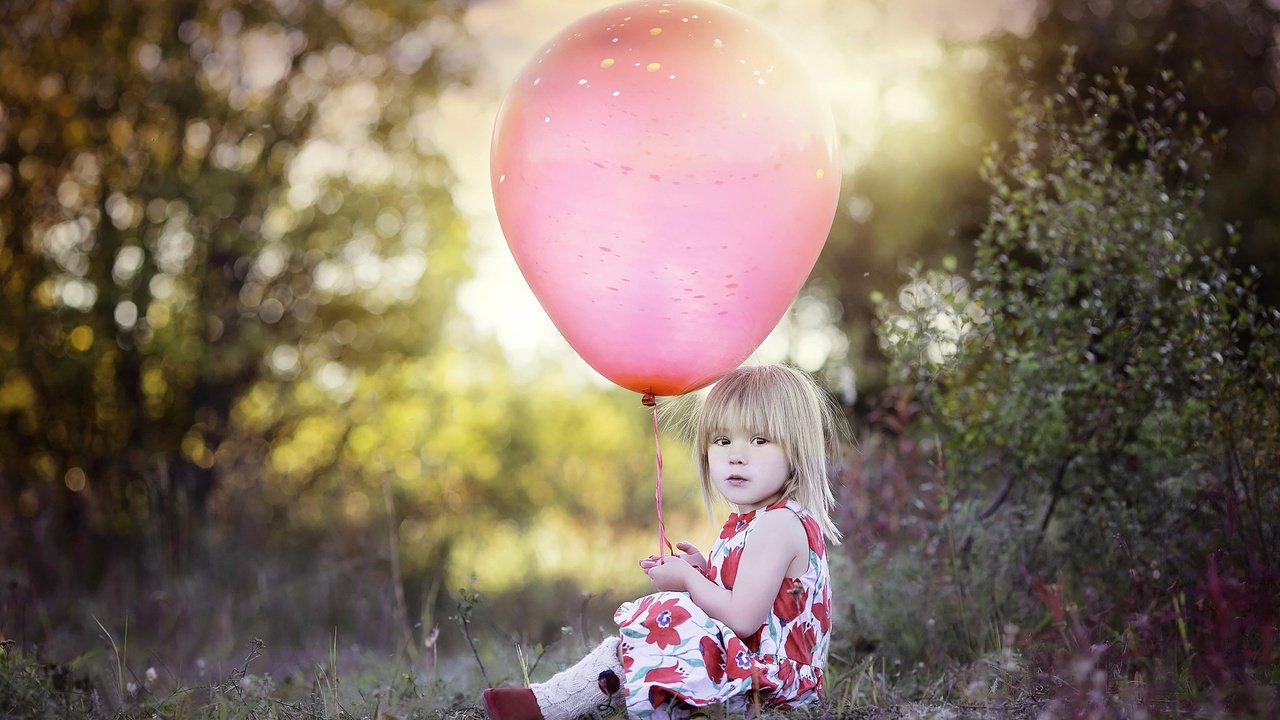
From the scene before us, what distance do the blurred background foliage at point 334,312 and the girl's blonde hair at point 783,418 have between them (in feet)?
4.33

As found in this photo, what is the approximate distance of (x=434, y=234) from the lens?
6461 millimetres

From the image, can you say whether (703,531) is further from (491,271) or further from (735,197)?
(735,197)

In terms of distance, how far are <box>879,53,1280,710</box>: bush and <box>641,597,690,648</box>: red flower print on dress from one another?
143 cm

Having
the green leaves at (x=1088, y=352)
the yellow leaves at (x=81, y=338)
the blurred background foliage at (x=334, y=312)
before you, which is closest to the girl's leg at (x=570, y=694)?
the blurred background foliage at (x=334, y=312)

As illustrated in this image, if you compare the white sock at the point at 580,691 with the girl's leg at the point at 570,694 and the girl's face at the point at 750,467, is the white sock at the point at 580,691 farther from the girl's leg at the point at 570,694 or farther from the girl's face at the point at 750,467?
the girl's face at the point at 750,467

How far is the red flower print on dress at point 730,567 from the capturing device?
7.90 ft

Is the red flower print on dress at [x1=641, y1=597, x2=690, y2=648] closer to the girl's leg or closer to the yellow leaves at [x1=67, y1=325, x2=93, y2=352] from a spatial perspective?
the girl's leg

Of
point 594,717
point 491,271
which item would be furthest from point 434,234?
point 594,717

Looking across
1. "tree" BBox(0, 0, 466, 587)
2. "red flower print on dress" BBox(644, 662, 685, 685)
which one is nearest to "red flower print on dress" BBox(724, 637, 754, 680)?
"red flower print on dress" BBox(644, 662, 685, 685)

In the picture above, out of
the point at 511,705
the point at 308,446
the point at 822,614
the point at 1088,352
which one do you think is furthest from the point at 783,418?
the point at 308,446

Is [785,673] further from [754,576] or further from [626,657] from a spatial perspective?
[626,657]

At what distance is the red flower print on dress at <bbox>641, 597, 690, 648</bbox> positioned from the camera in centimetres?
231

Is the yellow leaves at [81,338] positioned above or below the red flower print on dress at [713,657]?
below

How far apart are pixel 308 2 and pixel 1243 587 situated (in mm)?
5979
